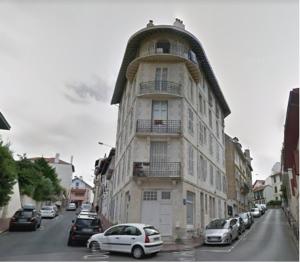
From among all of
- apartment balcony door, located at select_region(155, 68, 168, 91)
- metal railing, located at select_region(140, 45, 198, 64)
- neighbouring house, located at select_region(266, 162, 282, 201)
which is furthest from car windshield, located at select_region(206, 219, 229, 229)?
neighbouring house, located at select_region(266, 162, 282, 201)

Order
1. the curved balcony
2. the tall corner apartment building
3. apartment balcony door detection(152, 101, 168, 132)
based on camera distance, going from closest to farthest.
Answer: the tall corner apartment building, apartment balcony door detection(152, 101, 168, 132), the curved balcony

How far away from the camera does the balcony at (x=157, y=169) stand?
800 inches

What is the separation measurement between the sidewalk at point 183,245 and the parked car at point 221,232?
2.62 feet

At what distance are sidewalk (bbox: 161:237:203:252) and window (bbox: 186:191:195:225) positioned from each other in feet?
4.19

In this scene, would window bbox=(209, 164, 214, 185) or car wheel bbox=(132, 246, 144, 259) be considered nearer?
car wheel bbox=(132, 246, 144, 259)

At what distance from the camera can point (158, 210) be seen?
2022cm

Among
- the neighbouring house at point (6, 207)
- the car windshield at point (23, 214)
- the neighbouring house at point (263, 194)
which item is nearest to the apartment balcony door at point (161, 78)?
the neighbouring house at point (6, 207)

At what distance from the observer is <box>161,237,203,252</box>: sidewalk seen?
16656 millimetres

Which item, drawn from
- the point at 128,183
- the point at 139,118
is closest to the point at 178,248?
the point at 128,183

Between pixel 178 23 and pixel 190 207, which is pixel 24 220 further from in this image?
pixel 178 23

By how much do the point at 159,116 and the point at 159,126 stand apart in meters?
0.89

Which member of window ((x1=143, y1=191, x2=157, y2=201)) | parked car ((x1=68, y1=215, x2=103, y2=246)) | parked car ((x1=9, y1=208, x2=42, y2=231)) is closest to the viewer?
parked car ((x1=68, y1=215, x2=103, y2=246))

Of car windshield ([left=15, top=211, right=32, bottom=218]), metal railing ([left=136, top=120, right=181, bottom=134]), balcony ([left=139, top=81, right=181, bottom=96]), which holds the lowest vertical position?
car windshield ([left=15, top=211, right=32, bottom=218])

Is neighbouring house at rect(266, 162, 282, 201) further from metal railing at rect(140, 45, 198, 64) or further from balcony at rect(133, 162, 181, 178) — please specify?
balcony at rect(133, 162, 181, 178)
